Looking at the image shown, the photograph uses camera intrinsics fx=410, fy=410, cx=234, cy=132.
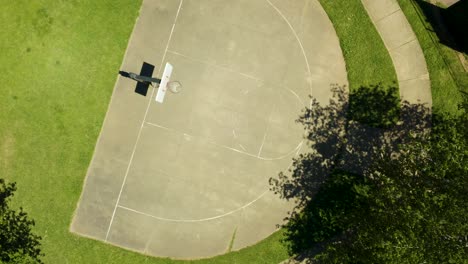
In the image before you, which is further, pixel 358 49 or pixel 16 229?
pixel 358 49

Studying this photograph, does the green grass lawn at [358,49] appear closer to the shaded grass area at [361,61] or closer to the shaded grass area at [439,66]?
the shaded grass area at [361,61]

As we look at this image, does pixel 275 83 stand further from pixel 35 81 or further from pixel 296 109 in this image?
pixel 35 81

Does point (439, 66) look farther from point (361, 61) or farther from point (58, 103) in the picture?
point (58, 103)

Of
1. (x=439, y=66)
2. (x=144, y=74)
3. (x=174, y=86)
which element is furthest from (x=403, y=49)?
(x=144, y=74)

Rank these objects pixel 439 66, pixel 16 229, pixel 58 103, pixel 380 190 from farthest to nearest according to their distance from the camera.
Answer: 1. pixel 439 66
2. pixel 58 103
3. pixel 16 229
4. pixel 380 190

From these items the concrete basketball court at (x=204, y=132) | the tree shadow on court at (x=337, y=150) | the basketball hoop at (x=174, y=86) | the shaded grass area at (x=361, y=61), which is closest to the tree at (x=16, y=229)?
the concrete basketball court at (x=204, y=132)

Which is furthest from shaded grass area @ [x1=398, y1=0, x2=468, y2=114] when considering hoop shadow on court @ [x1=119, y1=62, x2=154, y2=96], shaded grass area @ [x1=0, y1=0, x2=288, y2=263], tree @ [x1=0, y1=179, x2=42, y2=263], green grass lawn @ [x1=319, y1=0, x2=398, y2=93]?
tree @ [x1=0, y1=179, x2=42, y2=263]

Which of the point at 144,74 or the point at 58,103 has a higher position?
the point at 144,74

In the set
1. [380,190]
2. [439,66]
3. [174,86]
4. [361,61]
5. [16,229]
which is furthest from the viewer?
[439,66]
